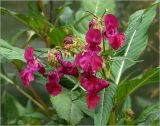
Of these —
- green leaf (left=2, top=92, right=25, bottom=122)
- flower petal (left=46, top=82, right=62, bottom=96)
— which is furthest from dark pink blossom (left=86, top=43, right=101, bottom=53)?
green leaf (left=2, top=92, right=25, bottom=122)

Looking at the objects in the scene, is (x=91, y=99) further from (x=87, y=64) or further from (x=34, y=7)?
(x=34, y=7)

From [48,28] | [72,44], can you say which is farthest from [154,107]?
[72,44]

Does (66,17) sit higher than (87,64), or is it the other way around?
(66,17)

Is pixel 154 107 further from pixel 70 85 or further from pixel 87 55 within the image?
pixel 87 55

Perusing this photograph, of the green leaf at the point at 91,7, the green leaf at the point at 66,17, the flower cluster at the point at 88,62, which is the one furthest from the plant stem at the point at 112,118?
the green leaf at the point at 66,17

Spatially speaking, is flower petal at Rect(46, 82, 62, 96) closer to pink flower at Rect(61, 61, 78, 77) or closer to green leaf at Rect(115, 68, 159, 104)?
pink flower at Rect(61, 61, 78, 77)

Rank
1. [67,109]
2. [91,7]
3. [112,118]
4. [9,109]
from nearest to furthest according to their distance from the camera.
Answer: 1. [112,118]
2. [67,109]
3. [91,7]
4. [9,109]

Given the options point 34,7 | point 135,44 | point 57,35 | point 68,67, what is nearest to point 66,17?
point 34,7

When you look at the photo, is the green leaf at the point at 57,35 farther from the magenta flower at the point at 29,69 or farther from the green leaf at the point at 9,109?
the green leaf at the point at 9,109
